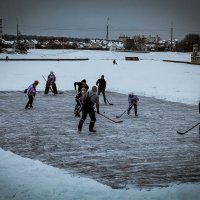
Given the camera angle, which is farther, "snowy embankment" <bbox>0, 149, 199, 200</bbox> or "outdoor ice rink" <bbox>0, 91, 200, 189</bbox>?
"outdoor ice rink" <bbox>0, 91, 200, 189</bbox>

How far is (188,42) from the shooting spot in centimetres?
12581

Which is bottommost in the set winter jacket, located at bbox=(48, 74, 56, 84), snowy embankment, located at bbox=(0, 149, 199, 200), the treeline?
snowy embankment, located at bbox=(0, 149, 199, 200)

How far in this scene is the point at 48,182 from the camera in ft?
23.2

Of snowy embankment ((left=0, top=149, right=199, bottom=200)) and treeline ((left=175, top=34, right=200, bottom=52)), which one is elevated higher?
treeline ((left=175, top=34, right=200, bottom=52))

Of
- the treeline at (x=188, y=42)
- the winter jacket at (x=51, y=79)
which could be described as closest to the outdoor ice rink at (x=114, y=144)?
the winter jacket at (x=51, y=79)

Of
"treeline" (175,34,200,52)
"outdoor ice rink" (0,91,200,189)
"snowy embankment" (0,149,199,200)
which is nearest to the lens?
"snowy embankment" (0,149,199,200)

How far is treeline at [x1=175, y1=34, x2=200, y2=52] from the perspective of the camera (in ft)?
406

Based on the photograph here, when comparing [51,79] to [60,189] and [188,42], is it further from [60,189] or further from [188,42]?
[188,42]

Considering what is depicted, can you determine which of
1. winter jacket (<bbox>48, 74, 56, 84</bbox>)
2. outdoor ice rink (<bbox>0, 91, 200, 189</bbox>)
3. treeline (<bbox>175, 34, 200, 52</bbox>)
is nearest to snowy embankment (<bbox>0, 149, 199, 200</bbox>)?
outdoor ice rink (<bbox>0, 91, 200, 189</bbox>)

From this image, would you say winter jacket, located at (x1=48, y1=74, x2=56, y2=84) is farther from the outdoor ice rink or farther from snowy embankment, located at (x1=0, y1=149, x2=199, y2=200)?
snowy embankment, located at (x1=0, y1=149, x2=199, y2=200)

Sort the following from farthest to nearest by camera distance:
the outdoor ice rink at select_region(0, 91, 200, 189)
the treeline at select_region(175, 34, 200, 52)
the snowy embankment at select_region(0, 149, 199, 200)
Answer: the treeline at select_region(175, 34, 200, 52) < the outdoor ice rink at select_region(0, 91, 200, 189) < the snowy embankment at select_region(0, 149, 199, 200)

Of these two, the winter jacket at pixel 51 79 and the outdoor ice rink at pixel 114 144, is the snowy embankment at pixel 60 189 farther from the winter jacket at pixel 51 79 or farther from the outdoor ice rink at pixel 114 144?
the winter jacket at pixel 51 79

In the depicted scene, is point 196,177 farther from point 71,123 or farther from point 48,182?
point 71,123

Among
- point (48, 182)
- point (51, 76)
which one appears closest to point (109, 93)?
point (51, 76)
